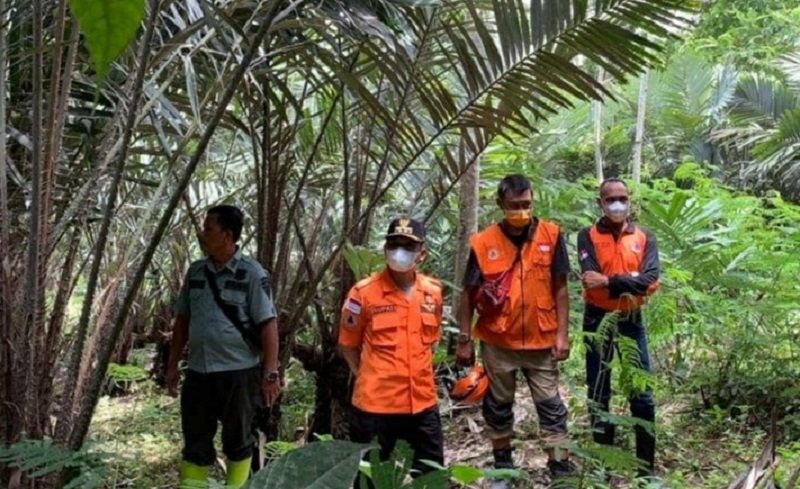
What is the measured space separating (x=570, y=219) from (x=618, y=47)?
10.7 ft

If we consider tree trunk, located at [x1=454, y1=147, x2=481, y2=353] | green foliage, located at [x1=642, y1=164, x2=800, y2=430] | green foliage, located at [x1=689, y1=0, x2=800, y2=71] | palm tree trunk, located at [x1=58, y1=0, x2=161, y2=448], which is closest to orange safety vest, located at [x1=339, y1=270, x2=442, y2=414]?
palm tree trunk, located at [x1=58, y1=0, x2=161, y2=448]

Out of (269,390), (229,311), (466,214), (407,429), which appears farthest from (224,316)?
(466,214)

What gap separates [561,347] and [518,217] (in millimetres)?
623

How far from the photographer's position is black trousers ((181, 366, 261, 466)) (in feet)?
10.9

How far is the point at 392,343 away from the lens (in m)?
3.17

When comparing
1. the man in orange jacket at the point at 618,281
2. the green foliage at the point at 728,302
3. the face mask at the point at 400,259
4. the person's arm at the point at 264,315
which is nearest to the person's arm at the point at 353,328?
the face mask at the point at 400,259

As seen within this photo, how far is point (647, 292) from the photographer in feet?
11.6

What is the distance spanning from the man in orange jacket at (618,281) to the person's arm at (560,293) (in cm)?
12

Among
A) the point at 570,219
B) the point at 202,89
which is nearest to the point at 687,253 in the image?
the point at 570,219

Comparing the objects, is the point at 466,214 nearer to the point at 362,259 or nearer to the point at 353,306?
the point at 362,259

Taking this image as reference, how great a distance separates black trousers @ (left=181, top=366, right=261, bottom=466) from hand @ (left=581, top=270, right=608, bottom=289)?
156 cm

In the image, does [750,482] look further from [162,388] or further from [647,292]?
[162,388]

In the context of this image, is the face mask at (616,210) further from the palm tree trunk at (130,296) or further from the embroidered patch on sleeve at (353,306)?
the palm tree trunk at (130,296)

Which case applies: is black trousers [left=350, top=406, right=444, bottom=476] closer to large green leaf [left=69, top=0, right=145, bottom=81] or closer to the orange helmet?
the orange helmet
